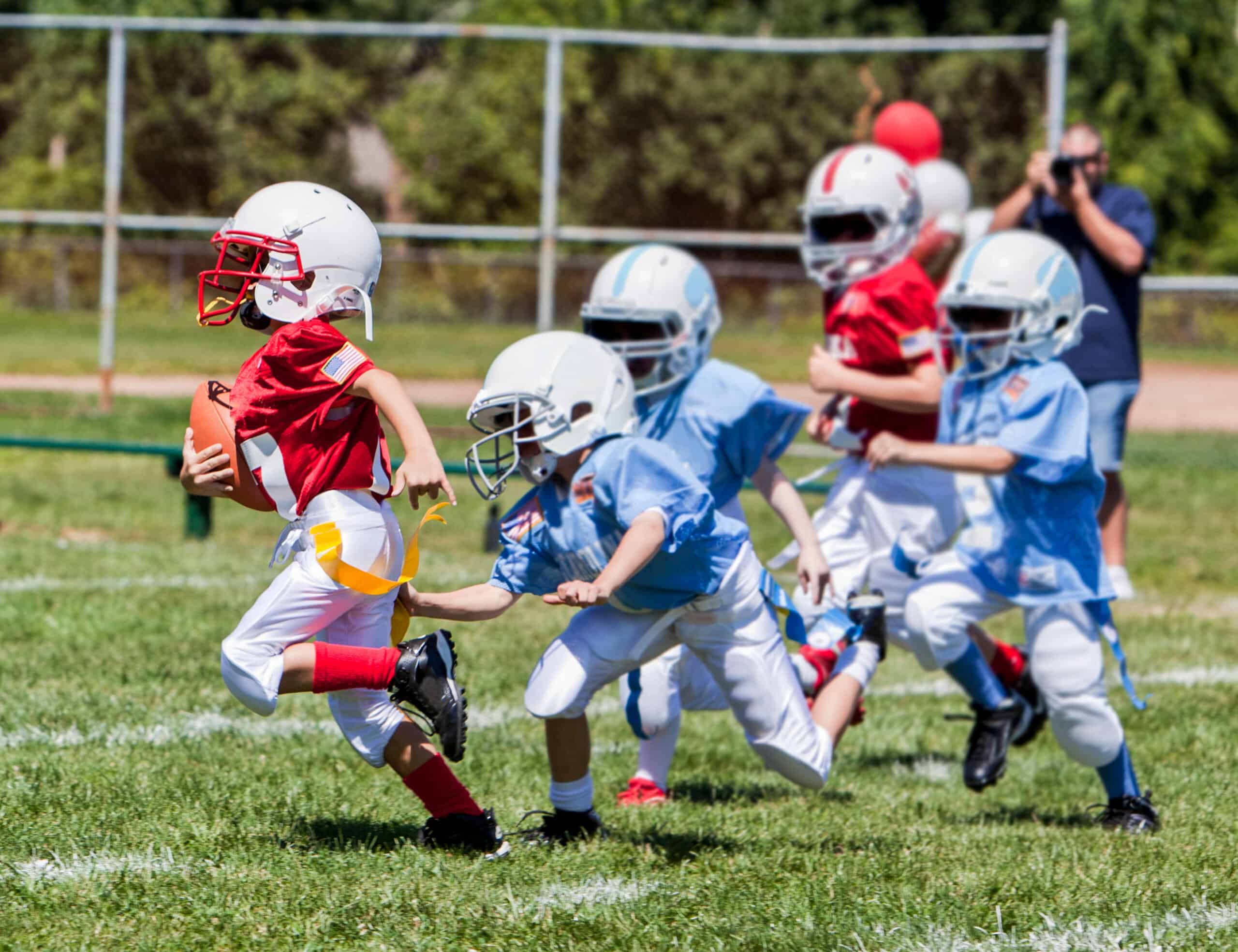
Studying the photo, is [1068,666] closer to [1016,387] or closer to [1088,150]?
[1016,387]

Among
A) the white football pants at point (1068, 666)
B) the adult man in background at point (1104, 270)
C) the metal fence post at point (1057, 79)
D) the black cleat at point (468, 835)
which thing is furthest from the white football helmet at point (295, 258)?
the metal fence post at point (1057, 79)

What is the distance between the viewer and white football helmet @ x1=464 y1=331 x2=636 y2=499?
3994mm

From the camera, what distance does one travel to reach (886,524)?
222 inches

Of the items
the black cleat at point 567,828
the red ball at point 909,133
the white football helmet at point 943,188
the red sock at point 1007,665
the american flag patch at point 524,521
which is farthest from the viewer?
the red ball at point 909,133

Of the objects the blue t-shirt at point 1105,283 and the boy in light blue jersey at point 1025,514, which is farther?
the blue t-shirt at point 1105,283

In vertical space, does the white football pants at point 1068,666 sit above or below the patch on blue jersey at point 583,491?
below

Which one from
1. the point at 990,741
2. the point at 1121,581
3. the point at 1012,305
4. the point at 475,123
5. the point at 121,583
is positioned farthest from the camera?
the point at 475,123

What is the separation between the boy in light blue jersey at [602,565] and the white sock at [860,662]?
0.48 metres

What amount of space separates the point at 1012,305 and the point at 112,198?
804 cm

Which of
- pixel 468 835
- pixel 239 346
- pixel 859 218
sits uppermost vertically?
pixel 859 218

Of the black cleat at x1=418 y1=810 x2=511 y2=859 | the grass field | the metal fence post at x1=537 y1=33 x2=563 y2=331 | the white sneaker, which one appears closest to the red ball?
the metal fence post at x1=537 y1=33 x2=563 y2=331

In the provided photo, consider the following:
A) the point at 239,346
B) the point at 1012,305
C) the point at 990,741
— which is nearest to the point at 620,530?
the point at 1012,305

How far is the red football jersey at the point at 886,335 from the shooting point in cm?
568

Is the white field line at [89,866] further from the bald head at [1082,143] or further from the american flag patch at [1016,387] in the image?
the bald head at [1082,143]
